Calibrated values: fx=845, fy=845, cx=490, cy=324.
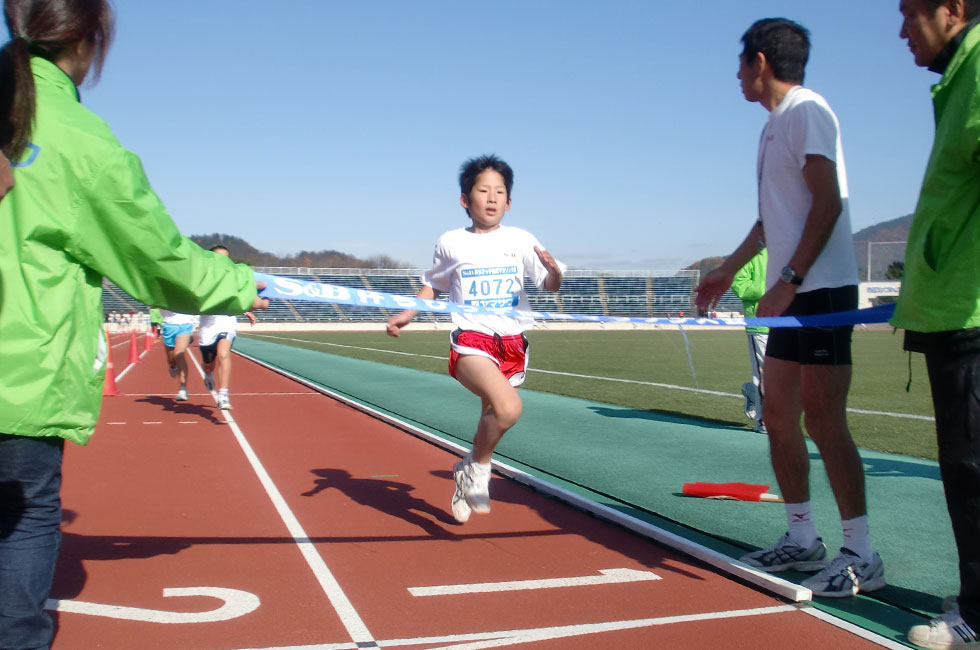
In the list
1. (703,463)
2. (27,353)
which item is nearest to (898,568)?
(703,463)

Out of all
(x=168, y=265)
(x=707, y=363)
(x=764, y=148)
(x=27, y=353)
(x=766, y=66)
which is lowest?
(x=707, y=363)

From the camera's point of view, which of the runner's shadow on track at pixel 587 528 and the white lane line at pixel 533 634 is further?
the runner's shadow on track at pixel 587 528

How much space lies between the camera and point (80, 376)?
2369 mm

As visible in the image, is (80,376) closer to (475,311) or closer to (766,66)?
(475,311)

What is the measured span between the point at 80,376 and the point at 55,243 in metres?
0.38

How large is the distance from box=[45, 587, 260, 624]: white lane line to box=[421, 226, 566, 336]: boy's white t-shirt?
1969 millimetres

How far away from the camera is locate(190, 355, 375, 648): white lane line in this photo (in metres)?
3.36

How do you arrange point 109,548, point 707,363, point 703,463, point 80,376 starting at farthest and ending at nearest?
1. point 707,363
2. point 703,463
3. point 109,548
4. point 80,376

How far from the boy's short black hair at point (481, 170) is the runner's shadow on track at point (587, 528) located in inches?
79.5

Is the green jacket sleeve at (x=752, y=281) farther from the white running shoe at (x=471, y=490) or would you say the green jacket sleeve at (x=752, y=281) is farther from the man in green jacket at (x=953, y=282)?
the man in green jacket at (x=953, y=282)

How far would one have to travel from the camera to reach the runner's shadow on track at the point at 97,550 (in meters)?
4.06

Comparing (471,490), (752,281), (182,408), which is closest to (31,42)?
(471,490)

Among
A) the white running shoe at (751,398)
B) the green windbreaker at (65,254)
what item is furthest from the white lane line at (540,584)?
the white running shoe at (751,398)

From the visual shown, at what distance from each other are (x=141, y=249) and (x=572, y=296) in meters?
86.3
